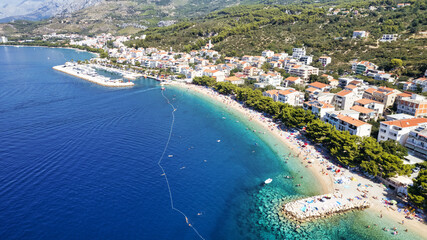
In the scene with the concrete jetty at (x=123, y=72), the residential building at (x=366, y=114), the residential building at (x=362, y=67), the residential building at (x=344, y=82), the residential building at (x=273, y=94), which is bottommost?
the residential building at (x=366, y=114)

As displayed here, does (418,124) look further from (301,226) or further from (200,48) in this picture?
(200,48)

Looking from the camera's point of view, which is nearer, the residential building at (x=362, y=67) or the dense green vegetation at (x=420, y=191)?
the dense green vegetation at (x=420, y=191)

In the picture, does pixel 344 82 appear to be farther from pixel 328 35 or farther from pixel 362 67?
pixel 328 35

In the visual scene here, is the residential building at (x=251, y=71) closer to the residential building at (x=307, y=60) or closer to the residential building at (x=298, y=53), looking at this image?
the residential building at (x=307, y=60)

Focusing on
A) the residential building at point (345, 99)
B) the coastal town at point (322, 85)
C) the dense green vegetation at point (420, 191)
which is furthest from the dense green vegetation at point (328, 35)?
the dense green vegetation at point (420, 191)

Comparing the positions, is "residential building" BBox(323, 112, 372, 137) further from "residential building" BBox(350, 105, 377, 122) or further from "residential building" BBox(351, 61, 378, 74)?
"residential building" BBox(351, 61, 378, 74)

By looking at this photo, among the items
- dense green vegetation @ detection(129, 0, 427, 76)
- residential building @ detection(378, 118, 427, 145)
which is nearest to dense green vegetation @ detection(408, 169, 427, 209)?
residential building @ detection(378, 118, 427, 145)
